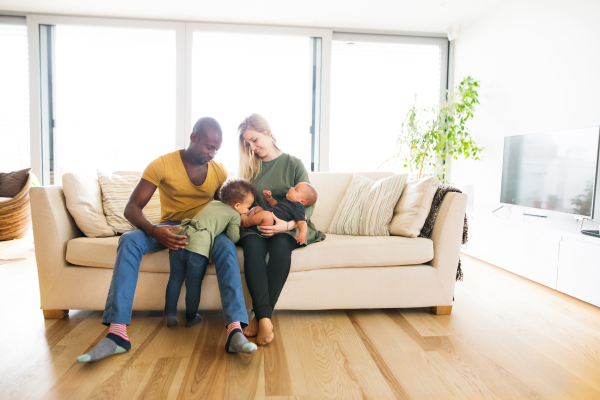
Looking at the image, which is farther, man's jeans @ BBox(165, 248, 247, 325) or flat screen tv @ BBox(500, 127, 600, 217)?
flat screen tv @ BBox(500, 127, 600, 217)

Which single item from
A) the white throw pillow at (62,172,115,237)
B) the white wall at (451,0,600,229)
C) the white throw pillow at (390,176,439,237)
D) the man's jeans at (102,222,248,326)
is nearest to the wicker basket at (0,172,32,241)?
the white throw pillow at (62,172,115,237)

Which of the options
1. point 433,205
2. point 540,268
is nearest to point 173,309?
point 433,205

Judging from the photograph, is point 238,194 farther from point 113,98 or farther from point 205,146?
point 113,98

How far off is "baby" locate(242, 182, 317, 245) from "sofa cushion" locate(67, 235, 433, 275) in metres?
0.13

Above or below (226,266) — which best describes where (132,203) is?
above

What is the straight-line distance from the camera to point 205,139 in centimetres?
181

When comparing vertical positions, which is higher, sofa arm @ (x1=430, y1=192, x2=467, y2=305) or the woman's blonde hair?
the woman's blonde hair

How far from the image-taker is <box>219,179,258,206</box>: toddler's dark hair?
184cm

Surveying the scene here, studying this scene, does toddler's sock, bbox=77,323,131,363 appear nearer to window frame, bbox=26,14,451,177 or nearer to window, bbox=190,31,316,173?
window, bbox=190,31,316,173

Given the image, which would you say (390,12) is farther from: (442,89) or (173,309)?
(173,309)

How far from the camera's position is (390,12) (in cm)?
416

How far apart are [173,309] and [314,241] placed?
773 millimetres

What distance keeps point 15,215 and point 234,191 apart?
132 inches

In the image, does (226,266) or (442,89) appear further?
(442,89)
